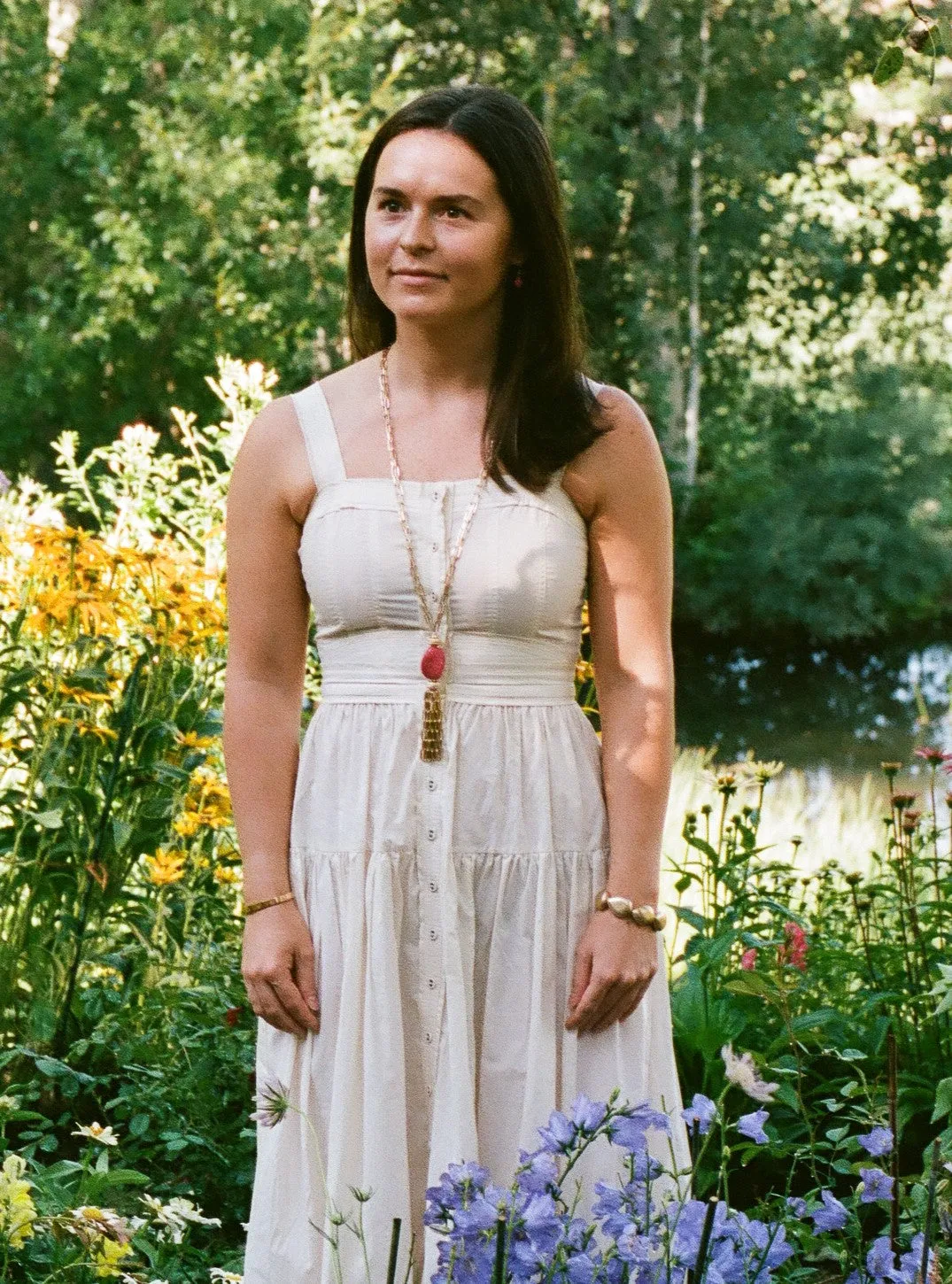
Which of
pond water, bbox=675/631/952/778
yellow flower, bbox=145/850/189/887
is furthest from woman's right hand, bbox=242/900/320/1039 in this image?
pond water, bbox=675/631/952/778

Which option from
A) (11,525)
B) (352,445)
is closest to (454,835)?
(352,445)

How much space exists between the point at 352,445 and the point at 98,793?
7.19 ft

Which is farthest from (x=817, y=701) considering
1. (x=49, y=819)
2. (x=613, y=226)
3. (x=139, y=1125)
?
(x=139, y=1125)

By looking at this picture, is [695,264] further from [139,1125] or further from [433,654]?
[433,654]

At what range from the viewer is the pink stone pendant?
1952mm

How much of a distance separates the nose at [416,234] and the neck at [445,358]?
114mm

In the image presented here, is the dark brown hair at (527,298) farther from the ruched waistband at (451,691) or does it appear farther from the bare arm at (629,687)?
the ruched waistband at (451,691)

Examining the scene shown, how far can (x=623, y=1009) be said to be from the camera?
1.99 meters

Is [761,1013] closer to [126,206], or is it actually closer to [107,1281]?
[107,1281]

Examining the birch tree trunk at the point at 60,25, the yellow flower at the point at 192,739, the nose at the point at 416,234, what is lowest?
the yellow flower at the point at 192,739

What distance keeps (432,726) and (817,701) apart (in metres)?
14.3

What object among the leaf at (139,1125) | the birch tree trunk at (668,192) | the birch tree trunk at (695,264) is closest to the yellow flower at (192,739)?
the leaf at (139,1125)

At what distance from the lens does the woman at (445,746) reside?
1.94 meters

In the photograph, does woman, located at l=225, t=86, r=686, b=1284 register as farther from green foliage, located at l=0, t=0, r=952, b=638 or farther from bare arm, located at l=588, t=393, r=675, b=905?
green foliage, located at l=0, t=0, r=952, b=638
